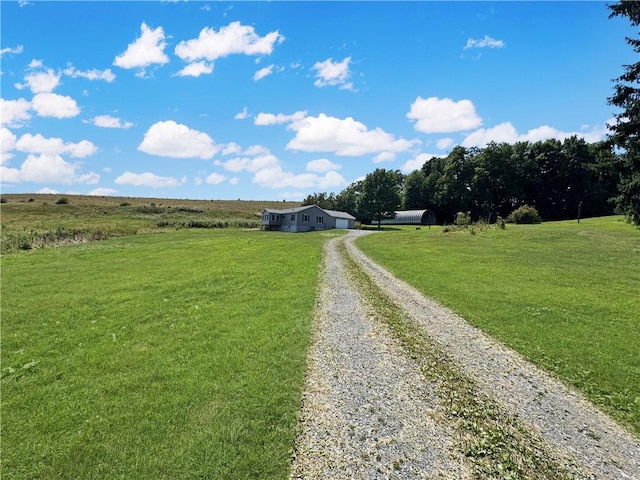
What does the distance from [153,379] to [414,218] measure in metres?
75.6

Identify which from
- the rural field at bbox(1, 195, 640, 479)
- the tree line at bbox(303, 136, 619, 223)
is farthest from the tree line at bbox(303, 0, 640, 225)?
the rural field at bbox(1, 195, 640, 479)

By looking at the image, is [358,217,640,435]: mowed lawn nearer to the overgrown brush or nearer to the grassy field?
the overgrown brush

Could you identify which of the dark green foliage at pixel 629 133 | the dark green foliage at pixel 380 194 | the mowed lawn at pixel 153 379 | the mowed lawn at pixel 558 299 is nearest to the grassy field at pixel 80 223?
the dark green foliage at pixel 380 194

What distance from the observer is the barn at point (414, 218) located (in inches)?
3019

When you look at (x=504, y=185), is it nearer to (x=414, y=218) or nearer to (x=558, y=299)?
(x=414, y=218)

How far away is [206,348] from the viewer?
320 inches

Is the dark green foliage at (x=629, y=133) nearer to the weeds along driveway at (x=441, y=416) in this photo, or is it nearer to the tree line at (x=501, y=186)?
the weeds along driveway at (x=441, y=416)

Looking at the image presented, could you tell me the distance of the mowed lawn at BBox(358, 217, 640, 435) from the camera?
7316 mm

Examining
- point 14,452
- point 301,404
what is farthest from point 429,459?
point 14,452

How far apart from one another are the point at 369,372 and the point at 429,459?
8.18 ft

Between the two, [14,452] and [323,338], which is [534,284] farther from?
[14,452]

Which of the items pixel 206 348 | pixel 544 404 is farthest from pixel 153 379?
pixel 544 404

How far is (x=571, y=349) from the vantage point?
→ 332 inches

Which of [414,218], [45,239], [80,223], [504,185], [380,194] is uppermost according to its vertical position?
[504,185]
